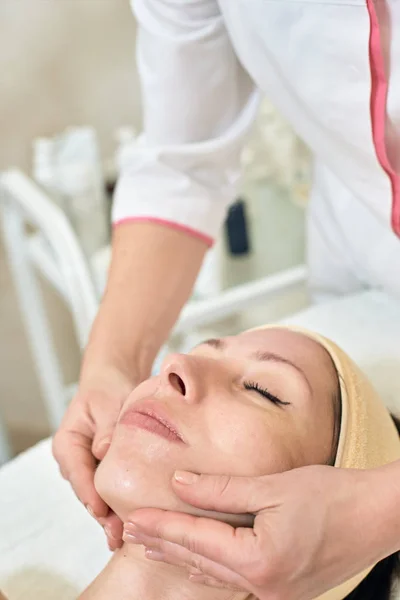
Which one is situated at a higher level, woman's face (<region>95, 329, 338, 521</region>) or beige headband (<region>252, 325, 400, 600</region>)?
woman's face (<region>95, 329, 338, 521</region>)

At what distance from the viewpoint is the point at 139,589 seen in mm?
754

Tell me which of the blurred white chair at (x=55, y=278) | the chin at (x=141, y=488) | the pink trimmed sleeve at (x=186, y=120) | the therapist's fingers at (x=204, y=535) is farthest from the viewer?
the blurred white chair at (x=55, y=278)

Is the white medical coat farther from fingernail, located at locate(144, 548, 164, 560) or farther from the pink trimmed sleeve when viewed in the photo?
fingernail, located at locate(144, 548, 164, 560)

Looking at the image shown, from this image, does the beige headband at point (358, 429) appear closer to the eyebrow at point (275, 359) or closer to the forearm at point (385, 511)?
the eyebrow at point (275, 359)

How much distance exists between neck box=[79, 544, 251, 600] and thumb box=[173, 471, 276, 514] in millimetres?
192

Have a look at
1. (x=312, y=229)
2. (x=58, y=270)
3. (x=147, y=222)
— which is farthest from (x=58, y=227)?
(x=312, y=229)

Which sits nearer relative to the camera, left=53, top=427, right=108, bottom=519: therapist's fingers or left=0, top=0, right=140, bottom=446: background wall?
left=53, top=427, right=108, bottom=519: therapist's fingers

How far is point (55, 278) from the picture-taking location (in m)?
1.51

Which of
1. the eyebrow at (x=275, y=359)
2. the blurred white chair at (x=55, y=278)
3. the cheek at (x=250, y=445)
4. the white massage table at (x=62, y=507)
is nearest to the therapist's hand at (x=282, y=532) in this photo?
the cheek at (x=250, y=445)

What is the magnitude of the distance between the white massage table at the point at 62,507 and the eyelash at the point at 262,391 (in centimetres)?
32

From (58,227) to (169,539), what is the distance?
915 millimetres

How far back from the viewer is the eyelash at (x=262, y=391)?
781 mm

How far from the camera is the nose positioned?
29.7 inches

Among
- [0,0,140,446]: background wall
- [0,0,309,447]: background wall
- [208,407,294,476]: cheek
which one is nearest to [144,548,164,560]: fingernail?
[208,407,294,476]: cheek
